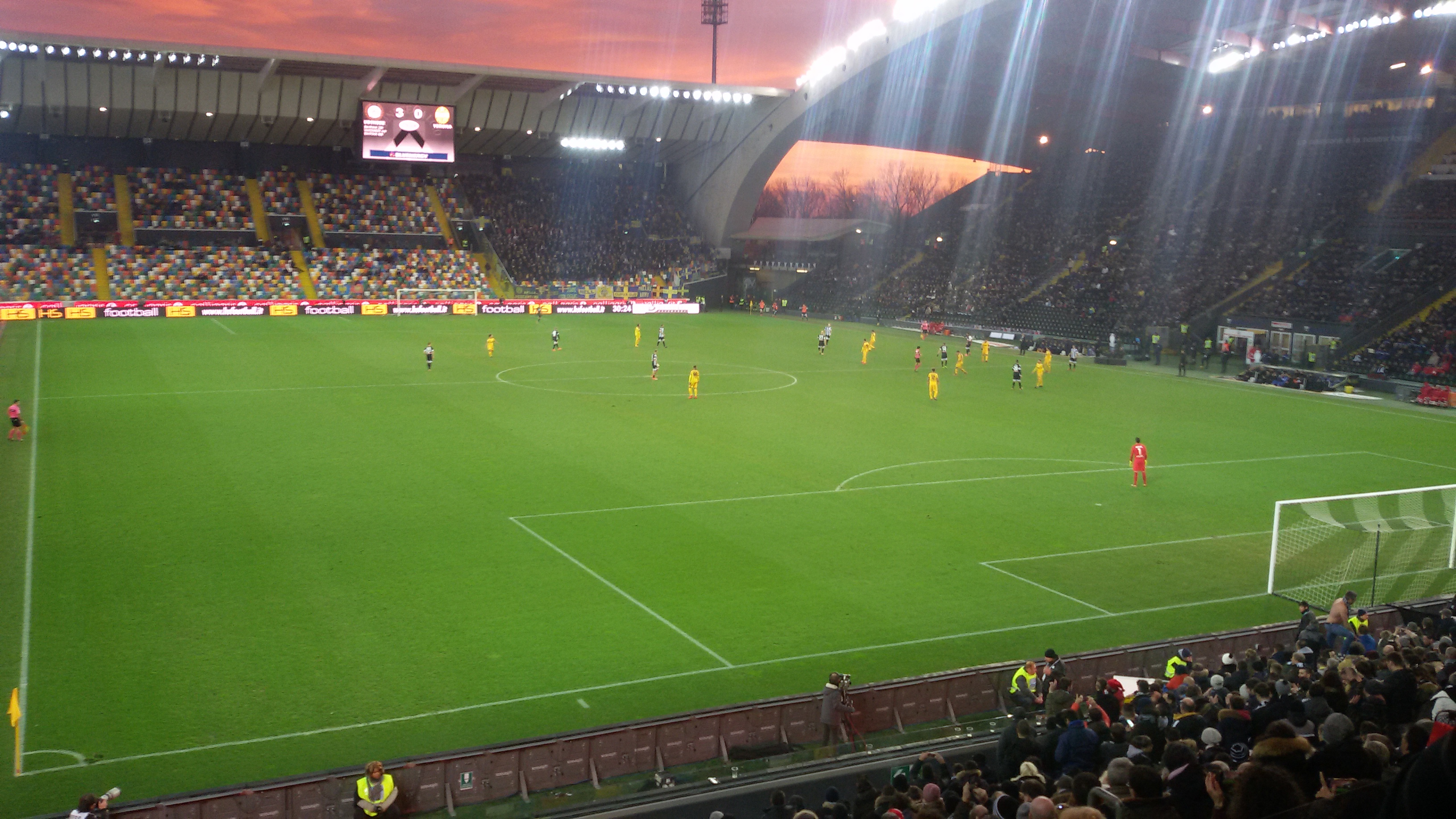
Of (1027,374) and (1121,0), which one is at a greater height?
(1121,0)

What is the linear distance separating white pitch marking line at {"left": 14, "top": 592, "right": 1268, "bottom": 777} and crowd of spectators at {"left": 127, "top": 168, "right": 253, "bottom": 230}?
6955 centimetres

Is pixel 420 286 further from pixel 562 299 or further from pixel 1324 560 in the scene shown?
pixel 1324 560

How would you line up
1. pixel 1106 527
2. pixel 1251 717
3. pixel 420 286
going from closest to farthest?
pixel 1251 717 < pixel 1106 527 < pixel 420 286

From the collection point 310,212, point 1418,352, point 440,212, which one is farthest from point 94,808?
point 440,212

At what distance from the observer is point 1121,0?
51.1 m

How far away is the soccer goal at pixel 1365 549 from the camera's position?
18453 millimetres

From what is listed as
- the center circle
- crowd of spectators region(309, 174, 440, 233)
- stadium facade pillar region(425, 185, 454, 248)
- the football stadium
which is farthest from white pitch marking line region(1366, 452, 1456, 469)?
crowd of spectators region(309, 174, 440, 233)

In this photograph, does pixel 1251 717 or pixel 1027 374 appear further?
pixel 1027 374

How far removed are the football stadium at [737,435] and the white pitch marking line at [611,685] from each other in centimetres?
7

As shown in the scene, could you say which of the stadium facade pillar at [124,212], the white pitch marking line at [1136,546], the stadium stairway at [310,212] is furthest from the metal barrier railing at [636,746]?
the stadium stairway at [310,212]

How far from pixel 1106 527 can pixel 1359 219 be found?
47.3 meters

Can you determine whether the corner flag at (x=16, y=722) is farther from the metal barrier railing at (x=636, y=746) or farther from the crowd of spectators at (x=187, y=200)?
the crowd of spectators at (x=187, y=200)

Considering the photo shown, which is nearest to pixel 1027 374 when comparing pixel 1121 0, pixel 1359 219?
pixel 1121 0

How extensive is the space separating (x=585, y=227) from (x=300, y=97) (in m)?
24.7
